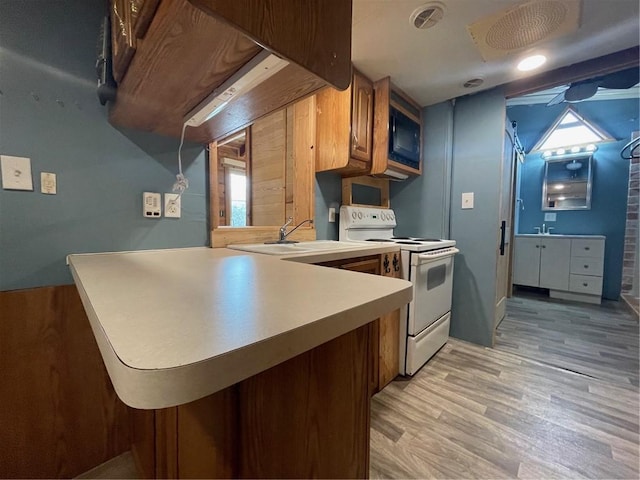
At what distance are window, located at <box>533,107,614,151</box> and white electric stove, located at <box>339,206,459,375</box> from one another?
3.43 m

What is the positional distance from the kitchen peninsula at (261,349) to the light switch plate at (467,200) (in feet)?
6.93

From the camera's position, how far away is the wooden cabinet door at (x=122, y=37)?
0.67m

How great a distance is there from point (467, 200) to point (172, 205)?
7.68 ft

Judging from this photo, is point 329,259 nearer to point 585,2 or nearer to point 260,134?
point 260,134

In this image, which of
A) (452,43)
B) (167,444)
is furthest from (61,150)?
(452,43)

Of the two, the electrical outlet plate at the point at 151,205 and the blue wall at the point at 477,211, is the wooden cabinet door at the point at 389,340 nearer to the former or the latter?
the blue wall at the point at 477,211

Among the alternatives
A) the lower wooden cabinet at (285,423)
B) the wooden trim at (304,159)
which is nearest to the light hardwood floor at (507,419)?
the lower wooden cabinet at (285,423)

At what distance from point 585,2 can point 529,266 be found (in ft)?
12.2

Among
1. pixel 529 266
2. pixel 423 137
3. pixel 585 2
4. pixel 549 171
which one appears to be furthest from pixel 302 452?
pixel 549 171

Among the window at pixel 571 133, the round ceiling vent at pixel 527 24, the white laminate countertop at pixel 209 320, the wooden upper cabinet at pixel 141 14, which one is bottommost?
the white laminate countertop at pixel 209 320

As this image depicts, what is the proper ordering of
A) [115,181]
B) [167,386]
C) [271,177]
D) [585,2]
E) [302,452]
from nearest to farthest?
[167,386] → [302,452] → [115,181] → [585,2] → [271,177]

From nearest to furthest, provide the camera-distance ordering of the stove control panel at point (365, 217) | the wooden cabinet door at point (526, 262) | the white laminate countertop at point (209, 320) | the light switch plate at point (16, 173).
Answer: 1. the white laminate countertop at point (209, 320)
2. the light switch plate at point (16, 173)
3. the stove control panel at point (365, 217)
4. the wooden cabinet door at point (526, 262)

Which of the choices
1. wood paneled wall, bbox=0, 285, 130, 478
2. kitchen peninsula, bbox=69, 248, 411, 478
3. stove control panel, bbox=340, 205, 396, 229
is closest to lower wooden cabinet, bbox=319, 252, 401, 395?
stove control panel, bbox=340, 205, 396, 229

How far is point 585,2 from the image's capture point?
1.31m
